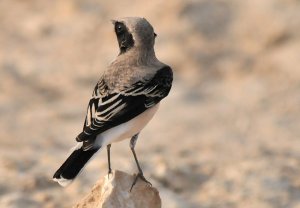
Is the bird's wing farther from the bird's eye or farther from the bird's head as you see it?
the bird's eye

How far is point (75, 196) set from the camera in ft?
34.5

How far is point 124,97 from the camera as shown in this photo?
764 cm

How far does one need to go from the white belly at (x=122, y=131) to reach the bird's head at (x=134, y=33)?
67 centimetres

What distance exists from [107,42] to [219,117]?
338 cm

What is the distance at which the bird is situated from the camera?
742 cm

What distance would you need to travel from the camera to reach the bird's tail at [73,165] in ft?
23.7

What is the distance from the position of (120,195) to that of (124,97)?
0.90 m

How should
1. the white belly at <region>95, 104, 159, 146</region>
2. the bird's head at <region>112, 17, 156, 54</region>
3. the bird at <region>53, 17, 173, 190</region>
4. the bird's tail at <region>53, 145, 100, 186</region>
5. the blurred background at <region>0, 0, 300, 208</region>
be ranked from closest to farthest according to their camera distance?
the bird's tail at <region>53, 145, 100, 186</region>, the bird at <region>53, 17, 173, 190</region>, the white belly at <region>95, 104, 159, 146</region>, the bird's head at <region>112, 17, 156, 54</region>, the blurred background at <region>0, 0, 300, 208</region>

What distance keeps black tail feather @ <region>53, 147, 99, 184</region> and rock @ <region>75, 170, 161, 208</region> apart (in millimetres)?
433

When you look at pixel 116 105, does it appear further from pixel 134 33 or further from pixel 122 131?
pixel 134 33

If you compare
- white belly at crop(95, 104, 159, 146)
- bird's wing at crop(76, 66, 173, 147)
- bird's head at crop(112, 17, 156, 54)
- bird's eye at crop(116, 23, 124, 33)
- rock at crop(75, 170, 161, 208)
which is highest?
bird's eye at crop(116, 23, 124, 33)

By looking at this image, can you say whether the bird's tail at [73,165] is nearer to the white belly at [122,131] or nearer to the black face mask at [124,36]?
the white belly at [122,131]

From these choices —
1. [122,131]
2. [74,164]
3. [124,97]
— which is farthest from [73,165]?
[124,97]

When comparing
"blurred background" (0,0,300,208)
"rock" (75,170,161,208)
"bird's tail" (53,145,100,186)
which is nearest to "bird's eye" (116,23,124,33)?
"bird's tail" (53,145,100,186)
